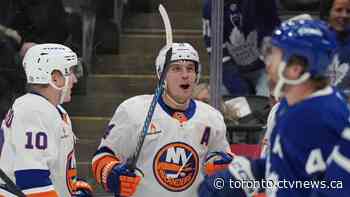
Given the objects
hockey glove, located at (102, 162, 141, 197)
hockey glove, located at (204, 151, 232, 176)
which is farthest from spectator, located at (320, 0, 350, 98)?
hockey glove, located at (102, 162, 141, 197)

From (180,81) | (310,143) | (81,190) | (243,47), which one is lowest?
(81,190)

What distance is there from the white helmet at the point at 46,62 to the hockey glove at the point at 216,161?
67cm

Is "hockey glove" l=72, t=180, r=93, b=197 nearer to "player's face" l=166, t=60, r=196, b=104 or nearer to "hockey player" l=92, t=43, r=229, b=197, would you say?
"hockey player" l=92, t=43, r=229, b=197

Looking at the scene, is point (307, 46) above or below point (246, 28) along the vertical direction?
above

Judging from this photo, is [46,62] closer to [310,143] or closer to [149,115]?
[149,115]

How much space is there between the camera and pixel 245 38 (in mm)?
5398

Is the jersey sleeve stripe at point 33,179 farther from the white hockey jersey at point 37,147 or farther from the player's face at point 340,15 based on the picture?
the player's face at point 340,15

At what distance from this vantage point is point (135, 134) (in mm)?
4211

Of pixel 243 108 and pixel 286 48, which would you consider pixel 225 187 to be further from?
pixel 243 108

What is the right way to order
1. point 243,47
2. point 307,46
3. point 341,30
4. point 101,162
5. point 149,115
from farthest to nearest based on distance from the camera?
point 243,47, point 341,30, point 101,162, point 149,115, point 307,46

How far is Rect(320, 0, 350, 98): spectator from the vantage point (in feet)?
15.4

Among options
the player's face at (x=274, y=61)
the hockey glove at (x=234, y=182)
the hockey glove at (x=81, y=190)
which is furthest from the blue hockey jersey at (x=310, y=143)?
the hockey glove at (x=81, y=190)

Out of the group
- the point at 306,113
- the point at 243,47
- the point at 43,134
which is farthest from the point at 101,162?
the point at 306,113

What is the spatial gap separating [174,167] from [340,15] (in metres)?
1.34
